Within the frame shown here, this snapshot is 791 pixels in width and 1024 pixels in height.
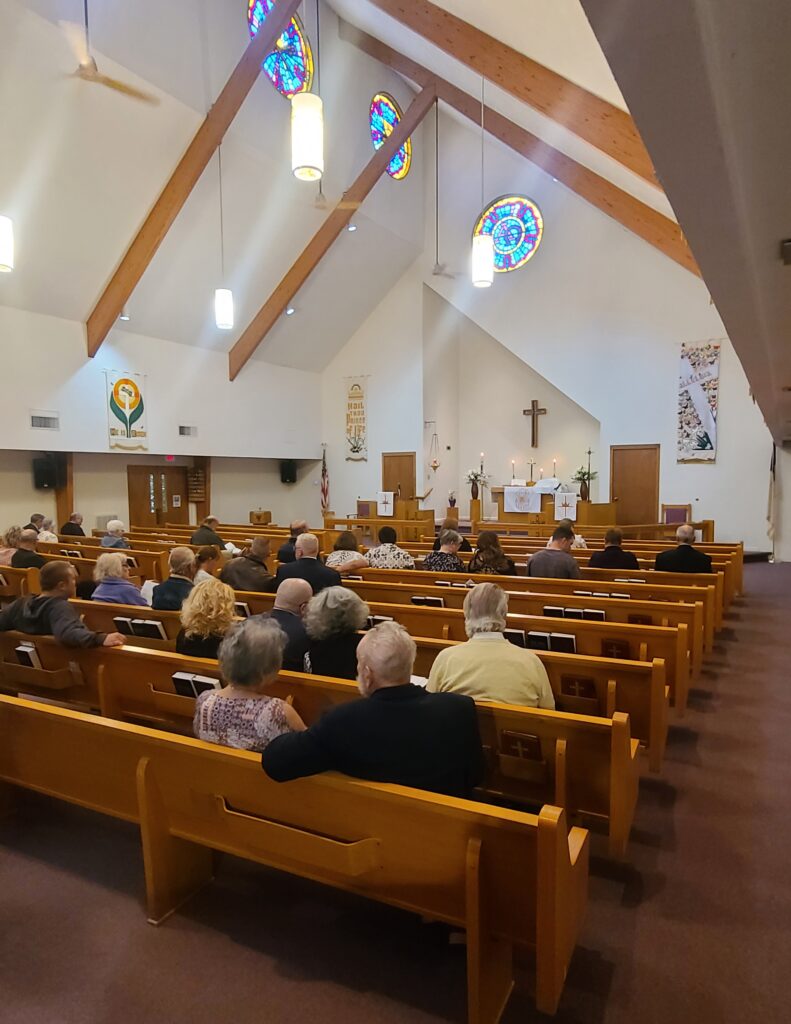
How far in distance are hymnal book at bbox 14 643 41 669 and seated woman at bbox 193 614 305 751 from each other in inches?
56.1

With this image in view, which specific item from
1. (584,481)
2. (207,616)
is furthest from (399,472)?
(207,616)

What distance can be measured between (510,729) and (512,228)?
1177 centimetres

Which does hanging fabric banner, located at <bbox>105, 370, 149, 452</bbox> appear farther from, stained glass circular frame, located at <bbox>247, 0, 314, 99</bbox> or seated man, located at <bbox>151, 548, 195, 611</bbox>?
seated man, located at <bbox>151, 548, 195, 611</bbox>

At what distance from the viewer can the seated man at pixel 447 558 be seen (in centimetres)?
477

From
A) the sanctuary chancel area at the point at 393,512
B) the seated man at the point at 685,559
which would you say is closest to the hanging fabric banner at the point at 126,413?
the sanctuary chancel area at the point at 393,512

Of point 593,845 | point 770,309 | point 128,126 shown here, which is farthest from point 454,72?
point 593,845

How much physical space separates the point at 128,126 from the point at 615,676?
786cm

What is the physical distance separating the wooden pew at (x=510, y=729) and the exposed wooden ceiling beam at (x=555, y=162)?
9.11 meters

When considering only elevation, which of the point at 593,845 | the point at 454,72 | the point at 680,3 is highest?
the point at 454,72

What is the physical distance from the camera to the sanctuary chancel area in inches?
60.7

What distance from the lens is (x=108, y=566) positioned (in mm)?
3906

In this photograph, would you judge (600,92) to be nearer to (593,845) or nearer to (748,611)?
(748,611)

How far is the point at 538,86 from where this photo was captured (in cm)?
696

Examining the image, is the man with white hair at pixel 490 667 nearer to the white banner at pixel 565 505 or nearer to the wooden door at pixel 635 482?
the white banner at pixel 565 505
